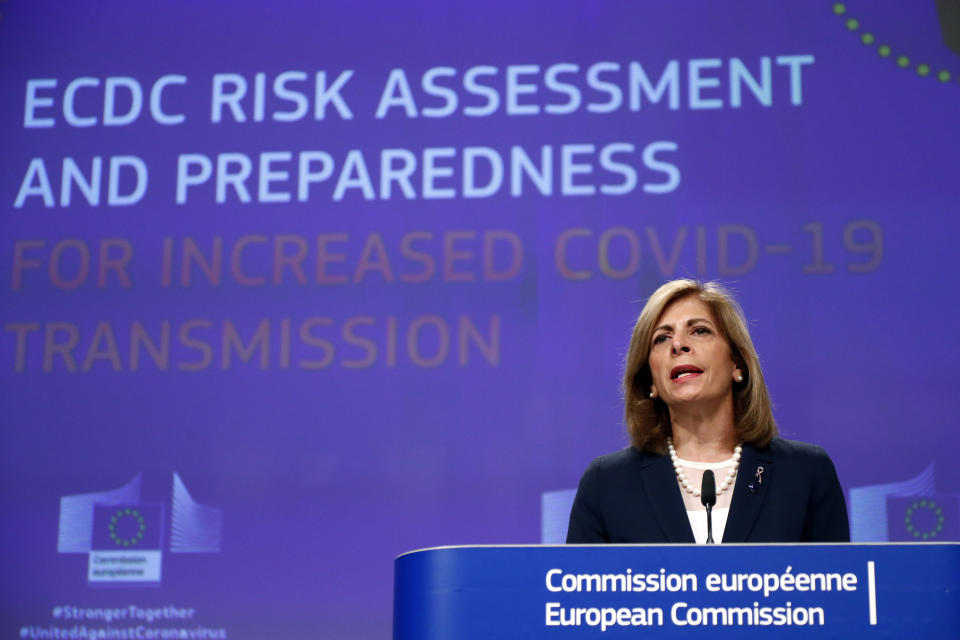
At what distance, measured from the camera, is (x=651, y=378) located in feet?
8.48

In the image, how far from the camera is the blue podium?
160 cm

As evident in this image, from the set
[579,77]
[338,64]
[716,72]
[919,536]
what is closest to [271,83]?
[338,64]

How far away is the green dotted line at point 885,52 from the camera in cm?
425

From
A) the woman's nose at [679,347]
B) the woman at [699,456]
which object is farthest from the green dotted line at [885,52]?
the woman's nose at [679,347]

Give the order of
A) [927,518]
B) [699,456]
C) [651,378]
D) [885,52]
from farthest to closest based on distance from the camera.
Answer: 1. [885,52]
2. [927,518]
3. [651,378]
4. [699,456]

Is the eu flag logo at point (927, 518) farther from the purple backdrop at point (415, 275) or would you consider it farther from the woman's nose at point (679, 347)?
the woman's nose at point (679, 347)

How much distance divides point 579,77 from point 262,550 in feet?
6.49

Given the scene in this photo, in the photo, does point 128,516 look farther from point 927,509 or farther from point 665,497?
point 927,509

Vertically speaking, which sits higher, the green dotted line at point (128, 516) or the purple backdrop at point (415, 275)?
the purple backdrop at point (415, 275)

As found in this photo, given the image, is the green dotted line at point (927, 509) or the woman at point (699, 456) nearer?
the woman at point (699, 456)

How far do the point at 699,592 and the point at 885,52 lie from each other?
3171mm

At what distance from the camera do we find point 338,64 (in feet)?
14.9

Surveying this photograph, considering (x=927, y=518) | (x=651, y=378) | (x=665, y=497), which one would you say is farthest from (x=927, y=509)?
(x=665, y=497)

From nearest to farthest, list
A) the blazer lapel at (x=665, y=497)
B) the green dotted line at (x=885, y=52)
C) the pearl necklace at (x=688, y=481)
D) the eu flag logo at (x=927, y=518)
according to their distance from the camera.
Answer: the blazer lapel at (x=665, y=497) < the pearl necklace at (x=688, y=481) < the eu flag logo at (x=927, y=518) < the green dotted line at (x=885, y=52)
